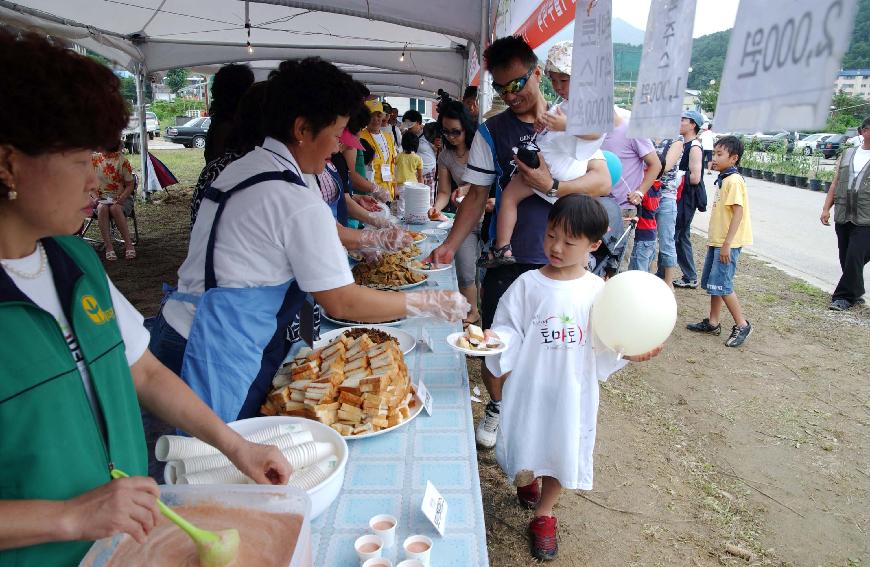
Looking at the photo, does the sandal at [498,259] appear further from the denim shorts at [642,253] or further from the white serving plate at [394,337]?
the denim shorts at [642,253]

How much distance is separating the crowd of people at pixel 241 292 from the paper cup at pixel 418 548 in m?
0.34

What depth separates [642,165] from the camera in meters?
4.78

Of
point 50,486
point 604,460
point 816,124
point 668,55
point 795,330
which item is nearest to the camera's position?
point 816,124

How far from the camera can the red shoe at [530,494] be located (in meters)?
2.93

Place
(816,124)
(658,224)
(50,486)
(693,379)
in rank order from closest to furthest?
(816,124) < (50,486) < (693,379) < (658,224)

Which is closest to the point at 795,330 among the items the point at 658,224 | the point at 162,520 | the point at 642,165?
the point at 658,224

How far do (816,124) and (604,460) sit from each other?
312 centimetres

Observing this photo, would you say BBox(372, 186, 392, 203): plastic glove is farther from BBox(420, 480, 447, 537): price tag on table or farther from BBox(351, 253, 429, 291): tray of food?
BBox(420, 480, 447, 537): price tag on table

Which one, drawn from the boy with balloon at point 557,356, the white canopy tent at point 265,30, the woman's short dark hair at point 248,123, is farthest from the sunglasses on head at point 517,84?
the white canopy tent at point 265,30

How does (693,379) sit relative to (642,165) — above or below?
below

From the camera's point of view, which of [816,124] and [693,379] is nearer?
[816,124]

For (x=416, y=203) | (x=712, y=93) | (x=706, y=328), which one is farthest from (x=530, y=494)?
(x=706, y=328)

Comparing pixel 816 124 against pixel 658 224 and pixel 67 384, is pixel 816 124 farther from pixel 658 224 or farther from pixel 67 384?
pixel 658 224

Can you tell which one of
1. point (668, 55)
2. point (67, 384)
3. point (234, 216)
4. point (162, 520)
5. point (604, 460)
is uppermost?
point (668, 55)
